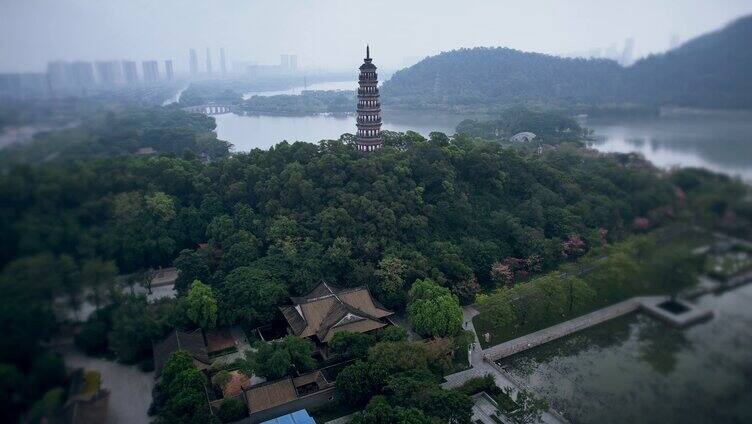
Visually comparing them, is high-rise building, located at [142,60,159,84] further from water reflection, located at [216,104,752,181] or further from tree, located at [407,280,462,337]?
water reflection, located at [216,104,752,181]

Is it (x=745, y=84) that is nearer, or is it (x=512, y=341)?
(x=745, y=84)

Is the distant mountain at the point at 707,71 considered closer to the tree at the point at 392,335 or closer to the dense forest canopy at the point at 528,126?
the tree at the point at 392,335

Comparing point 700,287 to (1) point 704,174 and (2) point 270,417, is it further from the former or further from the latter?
(2) point 270,417

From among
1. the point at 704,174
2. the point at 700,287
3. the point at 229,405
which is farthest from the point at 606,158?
the point at 229,405

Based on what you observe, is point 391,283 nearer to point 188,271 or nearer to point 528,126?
point 188,271

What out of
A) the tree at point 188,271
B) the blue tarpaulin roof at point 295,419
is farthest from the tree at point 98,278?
the tree at point 188,271

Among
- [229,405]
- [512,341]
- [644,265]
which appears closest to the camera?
[644,265]

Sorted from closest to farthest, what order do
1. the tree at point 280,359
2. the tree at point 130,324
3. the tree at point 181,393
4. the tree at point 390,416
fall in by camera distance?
the tree at point 130,324, the tree at point 390,416, the tree at point 181,393, the tree at point 280,359

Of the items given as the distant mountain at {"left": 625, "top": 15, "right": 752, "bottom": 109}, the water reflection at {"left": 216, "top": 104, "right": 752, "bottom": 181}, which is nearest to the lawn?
the water reflection at {"left": 216, "top": 104, "right": 752, "bottom": 181}
